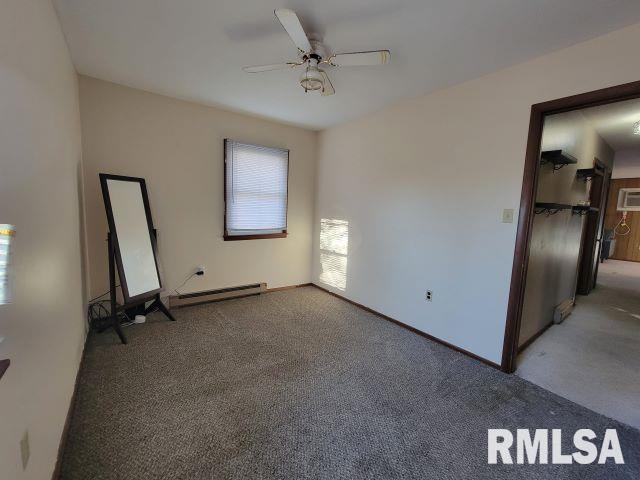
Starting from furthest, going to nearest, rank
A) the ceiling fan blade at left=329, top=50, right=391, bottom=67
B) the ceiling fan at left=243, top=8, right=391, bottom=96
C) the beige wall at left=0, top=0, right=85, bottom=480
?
the ceiling fan blade at left=329, top=50, right=391, bottom=67
the ceiling fan at left=243, top=8, right=391, bottom=96
the beige wall at left=0, top=0, right=85, bottom=480

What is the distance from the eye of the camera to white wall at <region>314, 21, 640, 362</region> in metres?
2.05

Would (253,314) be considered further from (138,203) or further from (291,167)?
(291,167)

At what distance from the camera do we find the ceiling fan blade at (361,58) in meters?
1.70

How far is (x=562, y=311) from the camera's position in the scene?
3.39 meters

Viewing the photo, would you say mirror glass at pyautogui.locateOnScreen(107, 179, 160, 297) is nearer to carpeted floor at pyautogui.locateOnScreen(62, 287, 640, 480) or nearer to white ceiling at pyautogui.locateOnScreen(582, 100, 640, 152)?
carpeted floor at pyautogui.locateOnScreen(62, 287, 640, 480)

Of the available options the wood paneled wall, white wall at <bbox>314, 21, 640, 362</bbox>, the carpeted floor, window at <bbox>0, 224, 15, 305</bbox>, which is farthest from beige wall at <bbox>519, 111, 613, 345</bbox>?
the wood paneled wall

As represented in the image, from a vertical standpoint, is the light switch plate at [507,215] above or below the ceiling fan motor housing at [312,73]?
below

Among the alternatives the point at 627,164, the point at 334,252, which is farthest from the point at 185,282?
the point at 627,164

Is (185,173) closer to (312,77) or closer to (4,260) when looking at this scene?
(312,77)

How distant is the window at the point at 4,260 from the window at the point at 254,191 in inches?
119

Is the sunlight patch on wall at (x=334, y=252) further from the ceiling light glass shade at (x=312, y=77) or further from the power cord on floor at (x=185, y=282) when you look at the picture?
the ceiling light glass shade at (x=312, y=77)

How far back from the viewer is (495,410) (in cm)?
188

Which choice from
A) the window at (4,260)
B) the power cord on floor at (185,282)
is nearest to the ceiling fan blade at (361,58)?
the window at (4,260)

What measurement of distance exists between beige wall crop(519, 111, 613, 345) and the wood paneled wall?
15.0ft
